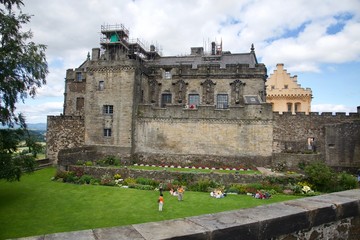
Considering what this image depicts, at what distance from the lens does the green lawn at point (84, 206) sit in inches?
562

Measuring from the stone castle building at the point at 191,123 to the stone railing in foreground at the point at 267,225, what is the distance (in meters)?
24.7

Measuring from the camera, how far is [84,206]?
57.8ft

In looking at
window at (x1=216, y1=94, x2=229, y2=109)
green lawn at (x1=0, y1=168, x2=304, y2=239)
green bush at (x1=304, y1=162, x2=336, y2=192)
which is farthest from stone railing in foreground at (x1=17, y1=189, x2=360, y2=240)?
window at (x1=216, y1=94, x2=229, y2=109)

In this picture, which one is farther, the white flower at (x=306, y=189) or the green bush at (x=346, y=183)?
the white flower at (x=306, y=189)

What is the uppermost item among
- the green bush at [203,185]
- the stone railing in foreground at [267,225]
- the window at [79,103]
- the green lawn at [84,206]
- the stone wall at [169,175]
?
the window at [79,103]

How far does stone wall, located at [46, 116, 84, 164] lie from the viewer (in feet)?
114

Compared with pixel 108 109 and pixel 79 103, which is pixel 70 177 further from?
pixel 79 103

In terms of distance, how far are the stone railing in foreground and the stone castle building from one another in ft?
81.0

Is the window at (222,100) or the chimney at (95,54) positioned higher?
the chimney at (95,54)

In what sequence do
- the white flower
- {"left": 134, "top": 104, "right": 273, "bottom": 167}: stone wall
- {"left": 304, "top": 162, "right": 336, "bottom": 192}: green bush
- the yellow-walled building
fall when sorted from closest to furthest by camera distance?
the white flower → {"left": 304, "top": 162, "right": 336, "bottom": 192}: green bush → {"left": 134, "top": 104, "right": 273, "bottom": 167}: stone wall → the yellow-walled building

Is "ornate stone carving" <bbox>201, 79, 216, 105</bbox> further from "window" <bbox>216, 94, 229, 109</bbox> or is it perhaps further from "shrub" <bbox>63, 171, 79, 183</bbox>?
"shrub" <bbox>63, 171, 79, 183</bbox>

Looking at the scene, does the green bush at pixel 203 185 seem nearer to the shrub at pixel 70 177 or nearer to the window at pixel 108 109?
the shrub at pixel 70 177

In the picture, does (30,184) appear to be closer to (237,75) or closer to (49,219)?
(49,219)

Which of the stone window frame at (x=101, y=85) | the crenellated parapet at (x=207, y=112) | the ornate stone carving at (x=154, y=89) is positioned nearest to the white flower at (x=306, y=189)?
the crenellated parapet at (x=207, y=112)
